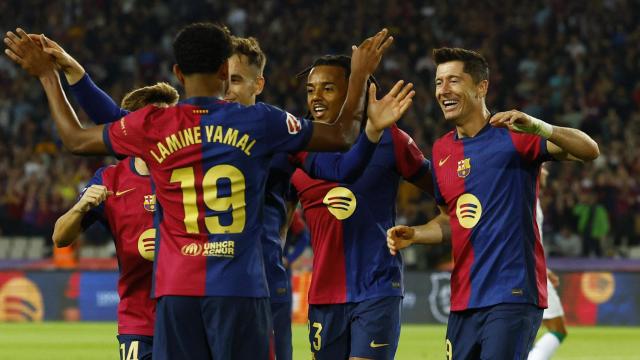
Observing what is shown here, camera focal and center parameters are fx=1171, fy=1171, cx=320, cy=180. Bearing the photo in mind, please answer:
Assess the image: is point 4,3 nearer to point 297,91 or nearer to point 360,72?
point 297,91

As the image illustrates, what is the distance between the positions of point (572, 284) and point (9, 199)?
10.5m

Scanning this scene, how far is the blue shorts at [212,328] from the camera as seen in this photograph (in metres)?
5.00

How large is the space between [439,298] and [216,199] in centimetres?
1478

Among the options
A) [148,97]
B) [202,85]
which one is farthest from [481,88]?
[202,85]

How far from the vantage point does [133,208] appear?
659cm

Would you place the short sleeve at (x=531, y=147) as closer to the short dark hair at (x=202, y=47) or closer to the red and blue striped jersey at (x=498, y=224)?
the red and blue striped jersey at (x=498, y=224)

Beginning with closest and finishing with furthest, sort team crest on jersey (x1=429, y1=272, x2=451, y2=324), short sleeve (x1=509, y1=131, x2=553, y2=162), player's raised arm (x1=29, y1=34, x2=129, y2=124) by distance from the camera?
player's raised arm (x1=29, y1=34, x2=129, y2=124) < short sleeve (x1=509, y1=131, x2=553, y2=162) < team crest on jersey (x1=429, y1=272, x2=451, y2=324)

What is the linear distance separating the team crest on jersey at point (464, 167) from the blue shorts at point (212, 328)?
6.39 ft

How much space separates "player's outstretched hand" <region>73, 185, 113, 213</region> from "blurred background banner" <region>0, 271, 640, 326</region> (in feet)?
42.2

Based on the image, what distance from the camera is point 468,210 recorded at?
6.56 meters

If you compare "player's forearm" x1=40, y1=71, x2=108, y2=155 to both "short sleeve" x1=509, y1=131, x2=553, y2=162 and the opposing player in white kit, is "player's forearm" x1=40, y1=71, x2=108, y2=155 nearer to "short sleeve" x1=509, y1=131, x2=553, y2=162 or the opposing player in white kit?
"short sleeve" x1=509, y1=131, x2=553, y2=162

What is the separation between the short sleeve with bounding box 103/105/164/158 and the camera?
5.15 m

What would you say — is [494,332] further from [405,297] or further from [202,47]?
[405,297]

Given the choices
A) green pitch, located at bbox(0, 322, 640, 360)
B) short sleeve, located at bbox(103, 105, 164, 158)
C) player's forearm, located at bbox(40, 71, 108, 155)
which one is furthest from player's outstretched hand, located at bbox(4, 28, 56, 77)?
green pitch, located at bbox(0, 322, 640, 360)
